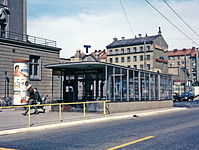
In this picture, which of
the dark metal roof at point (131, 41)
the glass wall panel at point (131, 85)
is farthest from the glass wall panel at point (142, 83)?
the dark metal roof at point (131, 41)

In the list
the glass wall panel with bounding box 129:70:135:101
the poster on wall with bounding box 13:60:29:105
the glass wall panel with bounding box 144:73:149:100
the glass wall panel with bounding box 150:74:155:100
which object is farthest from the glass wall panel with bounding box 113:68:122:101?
the poster on wall with bounding box 13:60:29:105

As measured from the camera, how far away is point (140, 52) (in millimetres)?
88938

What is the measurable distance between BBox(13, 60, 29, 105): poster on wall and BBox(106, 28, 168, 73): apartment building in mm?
66649

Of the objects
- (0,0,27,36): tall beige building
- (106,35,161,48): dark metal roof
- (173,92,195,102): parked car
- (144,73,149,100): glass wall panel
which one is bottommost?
(173,92,195,102): parked car

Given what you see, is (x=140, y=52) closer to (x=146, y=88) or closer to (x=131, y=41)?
(x=131, y=41)

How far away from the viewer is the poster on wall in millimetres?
22938

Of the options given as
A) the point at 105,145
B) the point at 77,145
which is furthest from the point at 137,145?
the point at 77,145

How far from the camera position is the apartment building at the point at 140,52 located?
87.9 m

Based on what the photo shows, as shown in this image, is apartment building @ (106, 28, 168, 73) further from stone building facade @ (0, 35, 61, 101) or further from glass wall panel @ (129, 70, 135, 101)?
glass wall panel @ (129, 70, 135, 101)

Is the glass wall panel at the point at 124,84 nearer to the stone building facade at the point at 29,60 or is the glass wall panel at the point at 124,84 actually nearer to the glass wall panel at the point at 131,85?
the glass wall panel at the point at 131,85

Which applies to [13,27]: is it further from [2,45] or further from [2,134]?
[2,134]

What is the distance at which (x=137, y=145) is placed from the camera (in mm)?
8406

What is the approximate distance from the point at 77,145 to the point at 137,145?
5.75 feet

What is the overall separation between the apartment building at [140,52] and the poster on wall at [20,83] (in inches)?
2624
